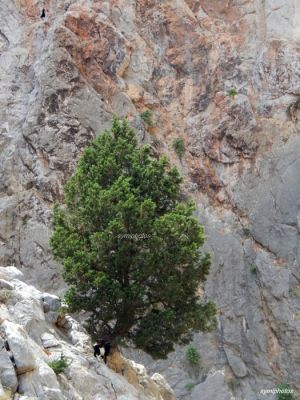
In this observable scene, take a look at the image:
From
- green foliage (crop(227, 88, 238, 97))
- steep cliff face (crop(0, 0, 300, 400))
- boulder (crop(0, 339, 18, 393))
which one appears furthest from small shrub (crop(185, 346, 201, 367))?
boulder (crop(0, 339, 18, 393))

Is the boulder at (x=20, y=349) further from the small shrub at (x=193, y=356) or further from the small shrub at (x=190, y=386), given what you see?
the small shrub at (x=193, y=356)

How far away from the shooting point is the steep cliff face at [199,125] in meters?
27.2

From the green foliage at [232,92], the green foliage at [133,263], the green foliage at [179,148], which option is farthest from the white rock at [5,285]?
the green foliage at [232,92]

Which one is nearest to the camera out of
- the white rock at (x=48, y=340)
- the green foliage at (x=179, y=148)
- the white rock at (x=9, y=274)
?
the white rock at (x=48, y=340)

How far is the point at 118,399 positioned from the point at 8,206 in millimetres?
17554

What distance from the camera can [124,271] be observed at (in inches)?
645

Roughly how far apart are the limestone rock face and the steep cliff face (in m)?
10.4

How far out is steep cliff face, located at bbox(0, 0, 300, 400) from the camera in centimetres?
2720

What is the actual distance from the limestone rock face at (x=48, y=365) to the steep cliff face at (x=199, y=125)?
10424 mm

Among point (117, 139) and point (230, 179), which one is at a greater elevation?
point (230, 179)

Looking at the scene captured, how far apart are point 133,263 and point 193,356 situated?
38.0ft

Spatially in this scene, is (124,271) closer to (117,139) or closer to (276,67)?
(117,139)

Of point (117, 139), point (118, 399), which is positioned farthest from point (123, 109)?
point (118, 399)

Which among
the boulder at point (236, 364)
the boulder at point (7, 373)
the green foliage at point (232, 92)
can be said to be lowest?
the boulder at point (7, 373)
